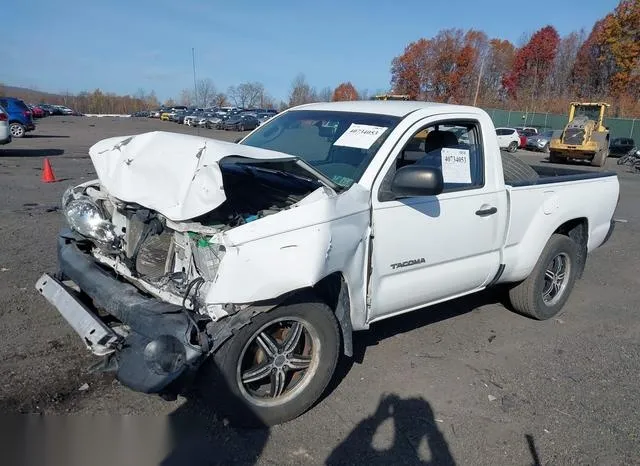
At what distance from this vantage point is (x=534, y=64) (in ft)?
253

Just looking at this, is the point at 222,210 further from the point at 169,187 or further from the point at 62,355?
the point at 62,355

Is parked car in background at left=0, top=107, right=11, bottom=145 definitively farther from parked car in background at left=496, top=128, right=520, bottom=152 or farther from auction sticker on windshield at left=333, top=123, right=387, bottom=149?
parked car in background at left=496, top=128, right=520, bottom=152

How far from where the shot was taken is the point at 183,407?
3.35 metres

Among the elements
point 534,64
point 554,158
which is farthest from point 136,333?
point 534,64

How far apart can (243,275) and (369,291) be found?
1.06 m

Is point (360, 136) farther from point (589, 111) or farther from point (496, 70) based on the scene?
point (496, 70)

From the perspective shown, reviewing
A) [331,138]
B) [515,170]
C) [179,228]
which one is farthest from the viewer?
[515,170]

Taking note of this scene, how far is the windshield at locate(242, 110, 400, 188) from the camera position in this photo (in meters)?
3.67

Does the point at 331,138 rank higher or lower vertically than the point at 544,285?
higher

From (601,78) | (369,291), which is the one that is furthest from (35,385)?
(601,78)

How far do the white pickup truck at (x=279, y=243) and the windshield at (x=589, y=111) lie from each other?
2844 cm

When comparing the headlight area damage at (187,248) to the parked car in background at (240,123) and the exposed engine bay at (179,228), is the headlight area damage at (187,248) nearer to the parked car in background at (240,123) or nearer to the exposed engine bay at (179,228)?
the exposed engine bay at (179,228)

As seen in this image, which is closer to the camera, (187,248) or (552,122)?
(187,248)

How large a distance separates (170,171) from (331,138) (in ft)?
4.66
